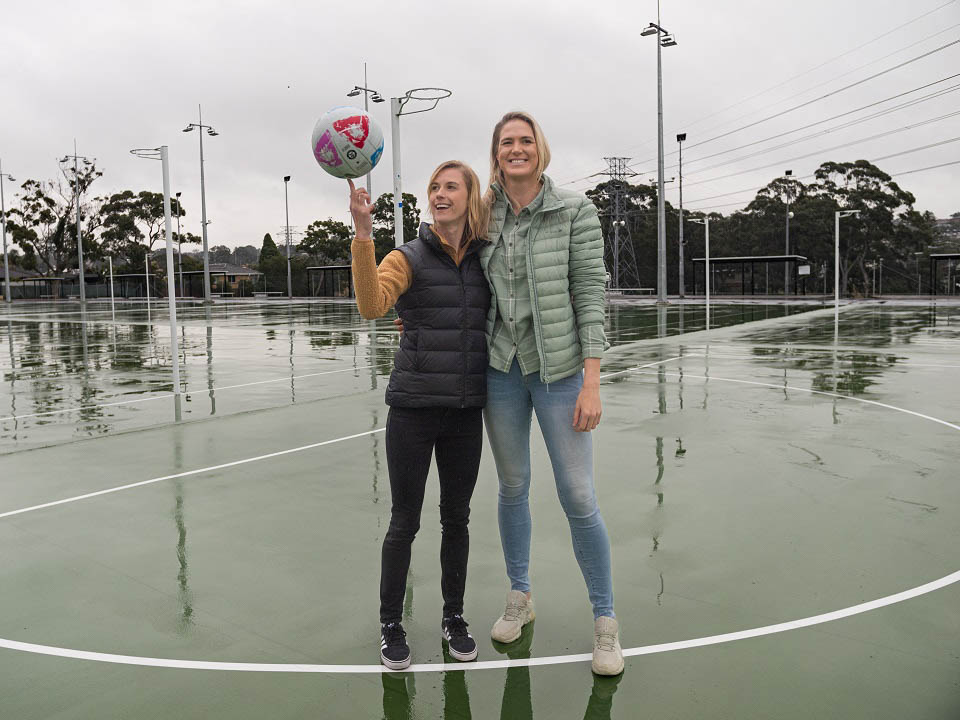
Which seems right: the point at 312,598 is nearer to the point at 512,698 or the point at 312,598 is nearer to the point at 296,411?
the point at 512,698

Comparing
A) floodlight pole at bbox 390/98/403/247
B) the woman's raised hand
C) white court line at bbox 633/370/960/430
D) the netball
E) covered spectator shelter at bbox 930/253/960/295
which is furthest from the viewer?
covered spectator shelter at bbox 930/253/960/295

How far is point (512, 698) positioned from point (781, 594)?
1.73m

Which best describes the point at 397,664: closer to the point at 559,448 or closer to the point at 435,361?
the point at 559,448

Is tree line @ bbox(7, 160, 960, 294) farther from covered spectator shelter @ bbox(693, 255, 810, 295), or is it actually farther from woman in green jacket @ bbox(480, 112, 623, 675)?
woman in green jacket @ bbox(480, 112, 623, 675)

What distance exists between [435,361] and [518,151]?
3.05 feet

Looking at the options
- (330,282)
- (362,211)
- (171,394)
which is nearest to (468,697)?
(362,211)

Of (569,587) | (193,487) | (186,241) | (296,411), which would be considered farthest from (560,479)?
(186,241)

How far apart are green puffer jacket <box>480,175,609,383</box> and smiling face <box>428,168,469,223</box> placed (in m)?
0.20

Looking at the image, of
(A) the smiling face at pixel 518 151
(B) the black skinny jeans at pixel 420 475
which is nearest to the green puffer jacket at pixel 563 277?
(A) the smiling face at pixel 518 151

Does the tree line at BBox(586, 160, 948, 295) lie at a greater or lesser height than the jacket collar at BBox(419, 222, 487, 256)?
greater

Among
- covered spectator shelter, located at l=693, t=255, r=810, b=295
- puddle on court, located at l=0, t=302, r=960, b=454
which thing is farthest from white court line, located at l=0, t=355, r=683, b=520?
covered spectator shelter, located at l=693, t=255, r=810, b=295

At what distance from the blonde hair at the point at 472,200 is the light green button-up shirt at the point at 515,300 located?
10 centimetres

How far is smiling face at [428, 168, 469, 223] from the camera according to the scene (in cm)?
332

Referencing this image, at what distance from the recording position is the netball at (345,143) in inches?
157
